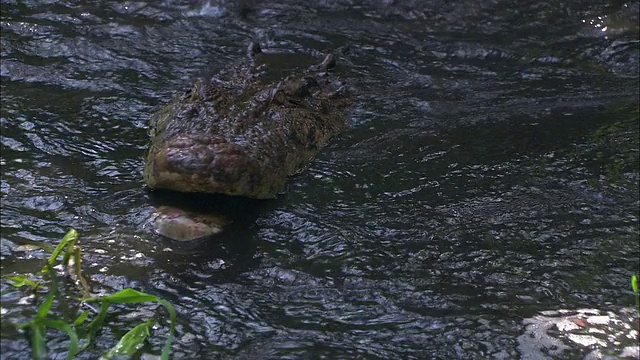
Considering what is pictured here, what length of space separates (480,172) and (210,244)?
5.83ft

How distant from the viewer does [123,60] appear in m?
5.79

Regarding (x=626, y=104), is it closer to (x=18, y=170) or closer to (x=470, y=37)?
(x=470, y=37)

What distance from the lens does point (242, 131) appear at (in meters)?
4.04

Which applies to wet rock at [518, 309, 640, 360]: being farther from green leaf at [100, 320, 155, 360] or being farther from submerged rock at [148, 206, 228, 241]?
submerged rock at [148, 206, 228, 241]

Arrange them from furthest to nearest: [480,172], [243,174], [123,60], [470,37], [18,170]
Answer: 1. [470,37]
2. [123,60]
3. [480,172]
4. [18,170]
5. [243,174]

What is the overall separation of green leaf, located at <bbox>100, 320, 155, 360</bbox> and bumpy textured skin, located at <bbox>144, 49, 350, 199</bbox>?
114 centimetres

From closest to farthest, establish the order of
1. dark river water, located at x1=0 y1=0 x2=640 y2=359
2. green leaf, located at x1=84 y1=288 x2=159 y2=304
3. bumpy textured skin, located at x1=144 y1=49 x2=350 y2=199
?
green leaf, located at x1=84 y1=288 x2=159 y2=304 → dark river water, located at x1=0 y1=0 x2=640 y2=359 → bumpy textured skin, located at x1=144 y1=49 x2=350 y2=199

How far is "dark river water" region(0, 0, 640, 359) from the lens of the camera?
2.81 metres

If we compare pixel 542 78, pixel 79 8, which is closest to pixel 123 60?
pixel 79 8

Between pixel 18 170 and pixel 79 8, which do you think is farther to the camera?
pixel 79 8

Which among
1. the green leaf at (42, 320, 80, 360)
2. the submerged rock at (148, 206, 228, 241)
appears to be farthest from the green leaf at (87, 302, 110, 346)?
the submerged rock at (148, 206, 228, 241)

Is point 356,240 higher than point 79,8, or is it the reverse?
point 79,8

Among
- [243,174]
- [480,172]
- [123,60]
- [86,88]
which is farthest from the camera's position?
[123,60]

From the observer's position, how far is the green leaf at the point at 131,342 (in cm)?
230
